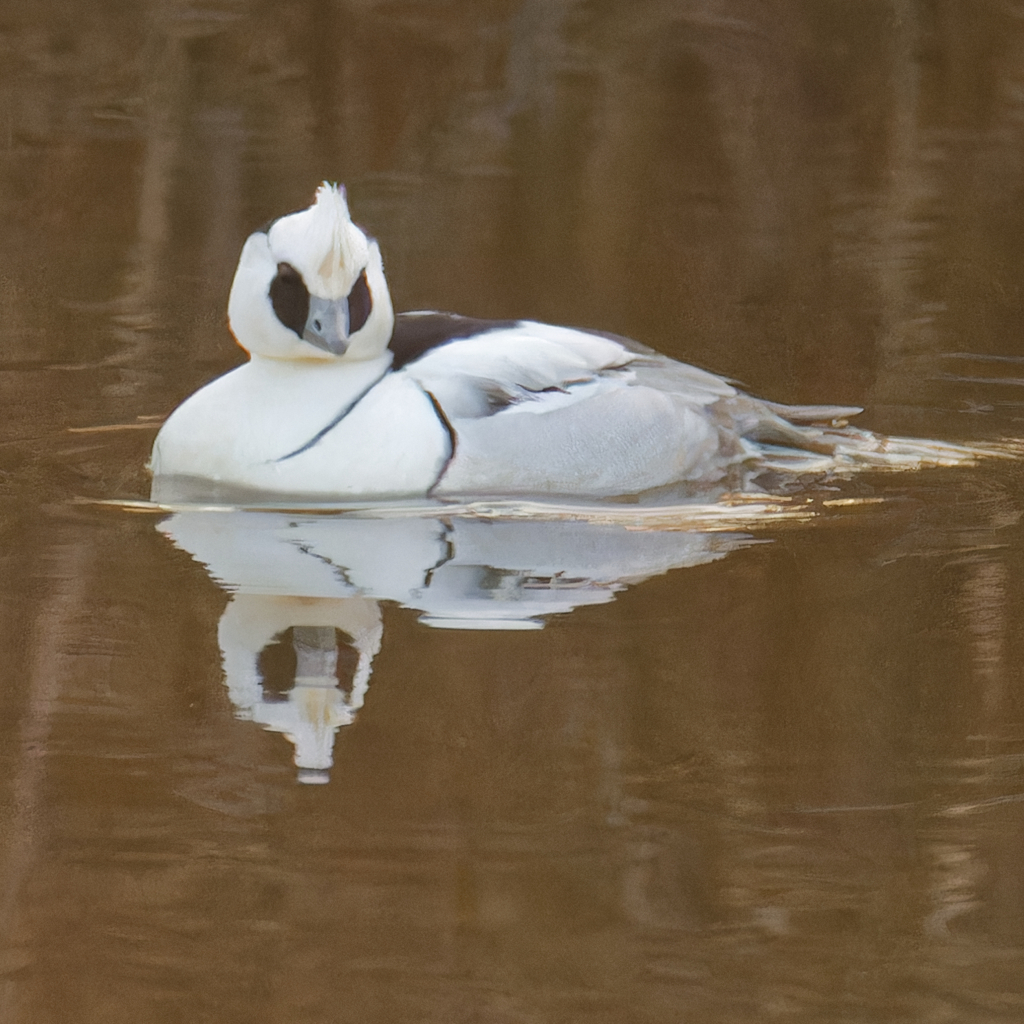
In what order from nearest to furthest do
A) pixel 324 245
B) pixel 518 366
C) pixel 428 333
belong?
pixel 324 245 < pixel 518 366 < pixel 428 333

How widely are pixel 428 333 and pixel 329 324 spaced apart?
573 millimetres

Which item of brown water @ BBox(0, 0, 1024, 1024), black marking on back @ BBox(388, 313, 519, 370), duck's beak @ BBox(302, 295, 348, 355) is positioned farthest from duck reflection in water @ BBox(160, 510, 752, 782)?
black marking on back @ BBox(388, 313, 519, 370)

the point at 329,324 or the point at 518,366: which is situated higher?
the point at 329,324

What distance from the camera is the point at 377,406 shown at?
19.0 feet

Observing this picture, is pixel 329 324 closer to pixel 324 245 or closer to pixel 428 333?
pixel 324 245

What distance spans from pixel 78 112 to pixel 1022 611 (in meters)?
9.95

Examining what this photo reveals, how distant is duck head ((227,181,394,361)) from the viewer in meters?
5.63

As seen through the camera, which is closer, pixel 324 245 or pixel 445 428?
pixel 324 245

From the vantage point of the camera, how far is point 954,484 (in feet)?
20.5

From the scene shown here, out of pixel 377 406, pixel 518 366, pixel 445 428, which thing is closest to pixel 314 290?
pixel 377 406

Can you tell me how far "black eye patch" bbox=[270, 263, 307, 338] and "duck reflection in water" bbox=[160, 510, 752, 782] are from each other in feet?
1.97

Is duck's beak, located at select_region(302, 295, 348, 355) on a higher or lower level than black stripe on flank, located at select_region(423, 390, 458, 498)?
higher

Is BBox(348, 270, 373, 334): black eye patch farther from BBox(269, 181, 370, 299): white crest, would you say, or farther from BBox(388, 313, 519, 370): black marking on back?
BBox(388, 313, 519, 370): black marking on back

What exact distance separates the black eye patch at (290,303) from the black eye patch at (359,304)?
0.9 inches
